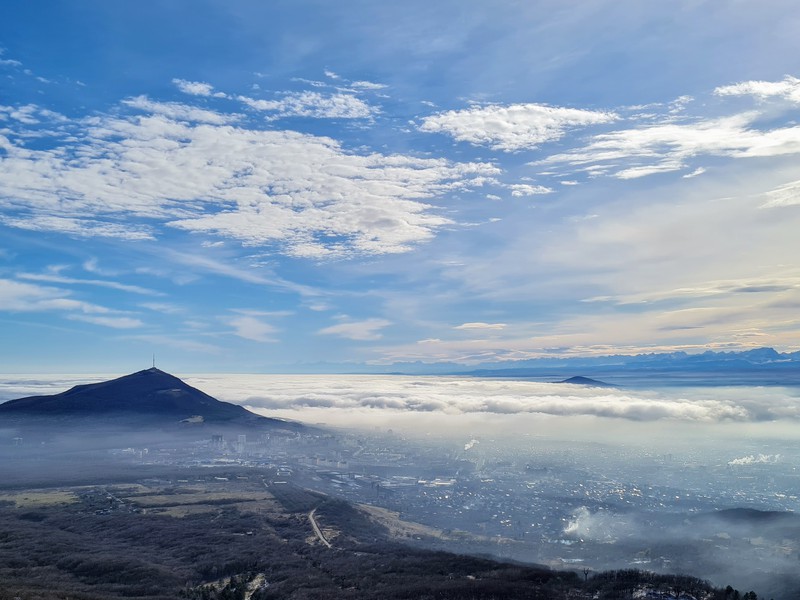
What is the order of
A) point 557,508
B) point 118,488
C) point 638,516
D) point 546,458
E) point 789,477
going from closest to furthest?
point 638,516 → point 557,508 → point 118,488 → point 789,477 → point 546,458

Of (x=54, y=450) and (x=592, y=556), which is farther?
(x=54, y=450)

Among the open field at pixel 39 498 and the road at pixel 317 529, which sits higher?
the open field at pixel 39 498

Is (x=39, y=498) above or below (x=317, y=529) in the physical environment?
above

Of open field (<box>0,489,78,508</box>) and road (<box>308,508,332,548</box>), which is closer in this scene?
road (<box>308,508,332,548</box>)

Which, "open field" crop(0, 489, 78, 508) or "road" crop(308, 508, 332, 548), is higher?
"open field" crop(0, 489, 78, 508)

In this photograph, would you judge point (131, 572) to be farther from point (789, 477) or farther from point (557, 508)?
point (789, 477)

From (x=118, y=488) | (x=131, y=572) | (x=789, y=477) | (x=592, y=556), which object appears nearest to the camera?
(x=131, y=572)

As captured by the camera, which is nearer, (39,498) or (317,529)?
(317,529)

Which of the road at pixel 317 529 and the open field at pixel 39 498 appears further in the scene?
the open field at pixel 39 498

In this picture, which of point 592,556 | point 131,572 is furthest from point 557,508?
point 131,572

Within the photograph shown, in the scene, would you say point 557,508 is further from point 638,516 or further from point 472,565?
point 472,565
